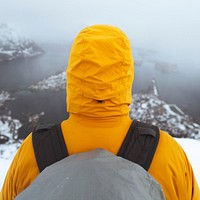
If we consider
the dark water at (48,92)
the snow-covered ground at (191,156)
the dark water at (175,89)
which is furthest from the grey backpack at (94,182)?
the dark water at (175,89)

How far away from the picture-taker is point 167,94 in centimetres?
3691

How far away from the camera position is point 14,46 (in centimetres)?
6394

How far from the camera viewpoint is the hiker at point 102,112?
105cm

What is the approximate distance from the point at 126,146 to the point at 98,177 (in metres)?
Answer: 0.37

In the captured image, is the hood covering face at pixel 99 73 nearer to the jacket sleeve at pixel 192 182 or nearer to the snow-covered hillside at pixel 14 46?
the jacket sleeve at pixel 192 182

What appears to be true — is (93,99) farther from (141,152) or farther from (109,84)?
(141,152)

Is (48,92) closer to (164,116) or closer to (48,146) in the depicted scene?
(164,116)

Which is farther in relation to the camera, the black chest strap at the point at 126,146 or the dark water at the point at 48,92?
the dark water at the point at 48,92

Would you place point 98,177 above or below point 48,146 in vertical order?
above

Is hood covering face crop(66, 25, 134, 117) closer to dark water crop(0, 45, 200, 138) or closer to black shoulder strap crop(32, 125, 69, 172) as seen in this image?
black shoulder strap crop(32, 125, 69, 172)

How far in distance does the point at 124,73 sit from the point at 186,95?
1479 inches

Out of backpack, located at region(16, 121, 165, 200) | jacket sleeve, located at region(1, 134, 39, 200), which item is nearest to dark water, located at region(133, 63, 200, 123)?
backpack, located at region(16, 121, 165, 200)

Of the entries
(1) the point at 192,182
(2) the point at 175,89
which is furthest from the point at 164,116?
(1) the point at 192,182

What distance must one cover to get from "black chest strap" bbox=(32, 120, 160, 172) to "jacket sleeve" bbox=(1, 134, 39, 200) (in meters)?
0.03
